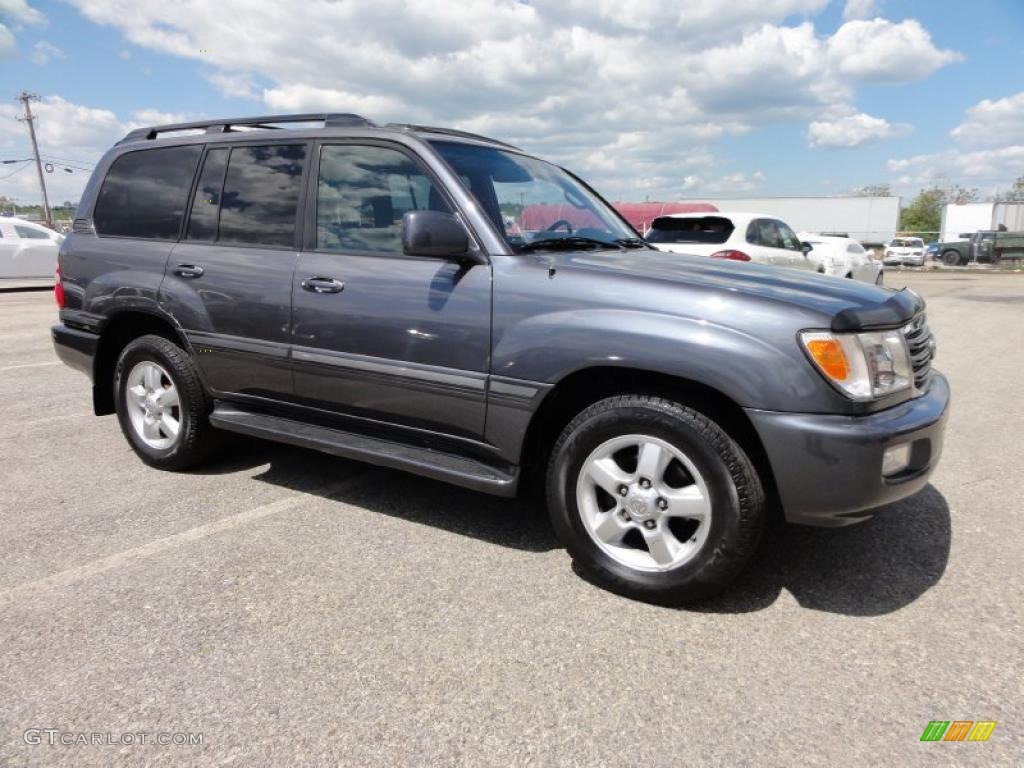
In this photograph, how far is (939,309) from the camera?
14.2m

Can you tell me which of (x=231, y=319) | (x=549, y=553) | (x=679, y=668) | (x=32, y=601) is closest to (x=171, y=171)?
(x=231, y=319)

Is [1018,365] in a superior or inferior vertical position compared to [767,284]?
inferior

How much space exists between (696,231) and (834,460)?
8.56 m

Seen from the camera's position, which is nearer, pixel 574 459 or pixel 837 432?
pixel 837 432

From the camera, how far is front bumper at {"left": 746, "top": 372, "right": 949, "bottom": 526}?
2451 millimetres

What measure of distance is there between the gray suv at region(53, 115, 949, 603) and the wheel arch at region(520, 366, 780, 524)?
12 millimetres

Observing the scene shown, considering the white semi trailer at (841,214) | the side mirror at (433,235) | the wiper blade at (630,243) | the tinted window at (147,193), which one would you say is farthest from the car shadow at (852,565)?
the white semi trailer at (841,214)

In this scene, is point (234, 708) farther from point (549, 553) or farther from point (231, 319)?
point (231, 319)

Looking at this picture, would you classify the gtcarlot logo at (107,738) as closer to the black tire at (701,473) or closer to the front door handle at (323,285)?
the black tire at (701,473)

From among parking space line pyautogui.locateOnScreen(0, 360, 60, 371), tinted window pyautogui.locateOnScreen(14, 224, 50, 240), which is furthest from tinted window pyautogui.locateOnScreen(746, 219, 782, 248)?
tinted window pyautogui.locateOnScreen(14, 224, 50, 240)

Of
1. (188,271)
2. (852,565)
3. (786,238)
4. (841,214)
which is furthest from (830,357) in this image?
(841,214)

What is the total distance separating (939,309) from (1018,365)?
23.1 ft

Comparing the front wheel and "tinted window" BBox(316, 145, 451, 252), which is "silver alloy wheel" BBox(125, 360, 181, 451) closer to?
"tinted window" BBox(316, 145, 451, 252)

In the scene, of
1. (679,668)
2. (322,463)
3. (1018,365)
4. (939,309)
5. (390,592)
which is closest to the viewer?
(679,668)
